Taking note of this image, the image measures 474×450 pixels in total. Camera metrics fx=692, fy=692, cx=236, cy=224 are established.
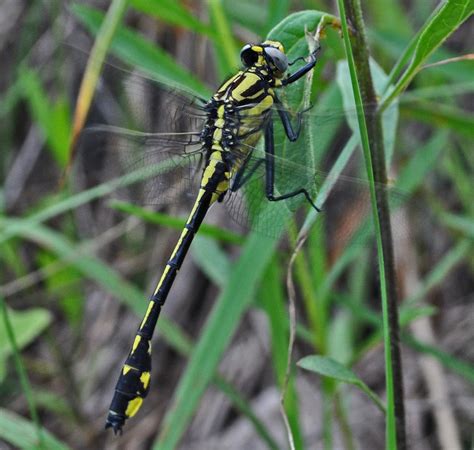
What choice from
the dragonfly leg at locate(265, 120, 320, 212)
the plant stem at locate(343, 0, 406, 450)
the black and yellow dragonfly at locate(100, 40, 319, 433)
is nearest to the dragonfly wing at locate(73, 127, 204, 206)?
the black and yellow dragonfly at locate(100, 40, 319, 433)

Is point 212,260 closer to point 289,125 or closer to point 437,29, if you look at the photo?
point 289,125

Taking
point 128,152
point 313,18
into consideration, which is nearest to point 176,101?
point 128,152

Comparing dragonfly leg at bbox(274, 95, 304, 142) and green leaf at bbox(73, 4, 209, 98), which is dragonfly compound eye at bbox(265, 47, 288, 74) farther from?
green leaf at bbox(73, 4, 209, 98)

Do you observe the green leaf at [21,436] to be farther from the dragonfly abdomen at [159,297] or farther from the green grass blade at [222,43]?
the green grass blade at [222,43]

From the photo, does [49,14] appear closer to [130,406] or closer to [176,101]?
[176,101]

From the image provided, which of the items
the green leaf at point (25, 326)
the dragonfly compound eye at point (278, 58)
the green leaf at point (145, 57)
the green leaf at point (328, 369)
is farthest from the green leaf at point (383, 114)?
the green leaf at point (25, 326)

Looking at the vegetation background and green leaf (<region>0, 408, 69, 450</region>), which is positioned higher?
the vegetation background

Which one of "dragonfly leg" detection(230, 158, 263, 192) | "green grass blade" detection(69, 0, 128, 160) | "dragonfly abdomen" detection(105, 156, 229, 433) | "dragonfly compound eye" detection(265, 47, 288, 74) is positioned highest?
"green grass blade" detection(69, 0, 128, 160)
